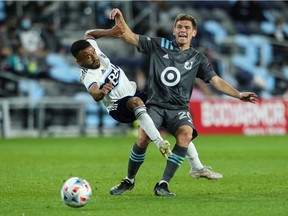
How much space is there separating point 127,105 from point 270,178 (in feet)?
11.1

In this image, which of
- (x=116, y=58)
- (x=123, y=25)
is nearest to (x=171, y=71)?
Result: (x=123, y=25)

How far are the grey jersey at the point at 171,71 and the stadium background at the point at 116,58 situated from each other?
14719 millimetres

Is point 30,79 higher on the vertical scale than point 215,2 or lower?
lower

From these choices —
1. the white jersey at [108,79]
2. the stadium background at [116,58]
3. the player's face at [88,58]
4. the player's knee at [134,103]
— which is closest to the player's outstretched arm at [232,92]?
the player's knee at [134,103]

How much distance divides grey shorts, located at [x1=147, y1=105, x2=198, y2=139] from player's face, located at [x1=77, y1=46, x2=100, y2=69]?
2.97ft

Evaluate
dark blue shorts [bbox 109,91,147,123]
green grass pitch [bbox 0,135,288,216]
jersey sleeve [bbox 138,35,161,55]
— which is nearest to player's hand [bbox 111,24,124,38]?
jersey sleeve [bbox 138,35,161,55]

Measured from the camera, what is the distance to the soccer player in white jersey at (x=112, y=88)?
1052 centimetres

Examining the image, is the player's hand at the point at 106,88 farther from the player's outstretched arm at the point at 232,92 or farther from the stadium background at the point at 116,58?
the stadium background at the point at 116,58

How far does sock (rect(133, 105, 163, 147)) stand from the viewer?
10.4 metres

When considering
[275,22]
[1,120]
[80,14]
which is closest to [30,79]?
[1,120]

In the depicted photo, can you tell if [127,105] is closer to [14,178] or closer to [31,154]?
[14,178]

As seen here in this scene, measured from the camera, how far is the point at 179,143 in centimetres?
1056

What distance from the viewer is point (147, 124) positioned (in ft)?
34.5

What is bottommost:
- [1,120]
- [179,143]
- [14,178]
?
[1,120]
